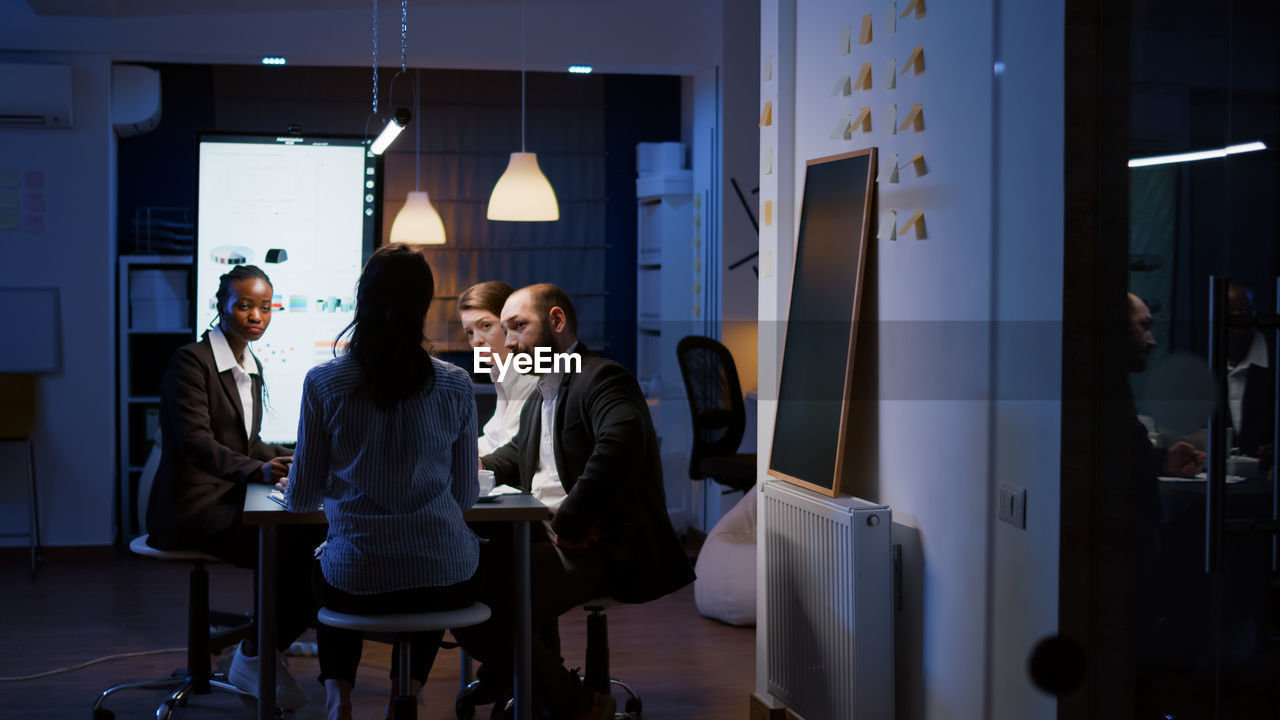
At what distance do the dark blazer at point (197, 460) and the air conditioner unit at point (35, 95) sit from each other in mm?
3142

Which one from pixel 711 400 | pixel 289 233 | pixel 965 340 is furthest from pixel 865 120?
pixel 711 400

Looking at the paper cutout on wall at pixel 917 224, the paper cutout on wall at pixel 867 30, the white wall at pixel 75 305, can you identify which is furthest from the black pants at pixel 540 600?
the white wall at pixel 75 305

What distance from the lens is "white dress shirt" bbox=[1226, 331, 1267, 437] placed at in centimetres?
167

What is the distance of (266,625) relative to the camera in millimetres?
2918

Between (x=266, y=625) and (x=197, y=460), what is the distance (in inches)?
29.8

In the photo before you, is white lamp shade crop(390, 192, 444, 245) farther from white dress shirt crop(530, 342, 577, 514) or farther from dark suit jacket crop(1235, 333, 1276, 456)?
dark suit jacket crop(1235, 333, 1276, 456)

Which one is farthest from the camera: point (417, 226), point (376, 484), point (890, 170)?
point (417, 226)

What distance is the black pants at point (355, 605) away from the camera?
8.34 feet

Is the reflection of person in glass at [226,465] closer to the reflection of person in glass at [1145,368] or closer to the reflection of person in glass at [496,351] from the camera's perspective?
the reflection of person in glass at [496,351]

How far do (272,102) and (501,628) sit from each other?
5.53 m

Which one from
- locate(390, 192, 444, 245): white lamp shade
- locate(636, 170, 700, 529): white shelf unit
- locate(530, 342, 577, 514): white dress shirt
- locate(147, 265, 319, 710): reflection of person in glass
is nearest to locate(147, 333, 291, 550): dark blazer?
locate(147, 265, 319, 710): reflection of person in glass

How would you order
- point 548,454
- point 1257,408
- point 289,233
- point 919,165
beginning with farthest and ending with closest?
point 289,233
point 548,454
point 919,165
point 1257,408

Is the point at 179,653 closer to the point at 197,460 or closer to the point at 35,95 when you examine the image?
the point at 197,460

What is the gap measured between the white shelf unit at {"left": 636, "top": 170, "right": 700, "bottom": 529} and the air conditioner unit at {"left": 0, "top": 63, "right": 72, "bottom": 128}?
10.9 feet
